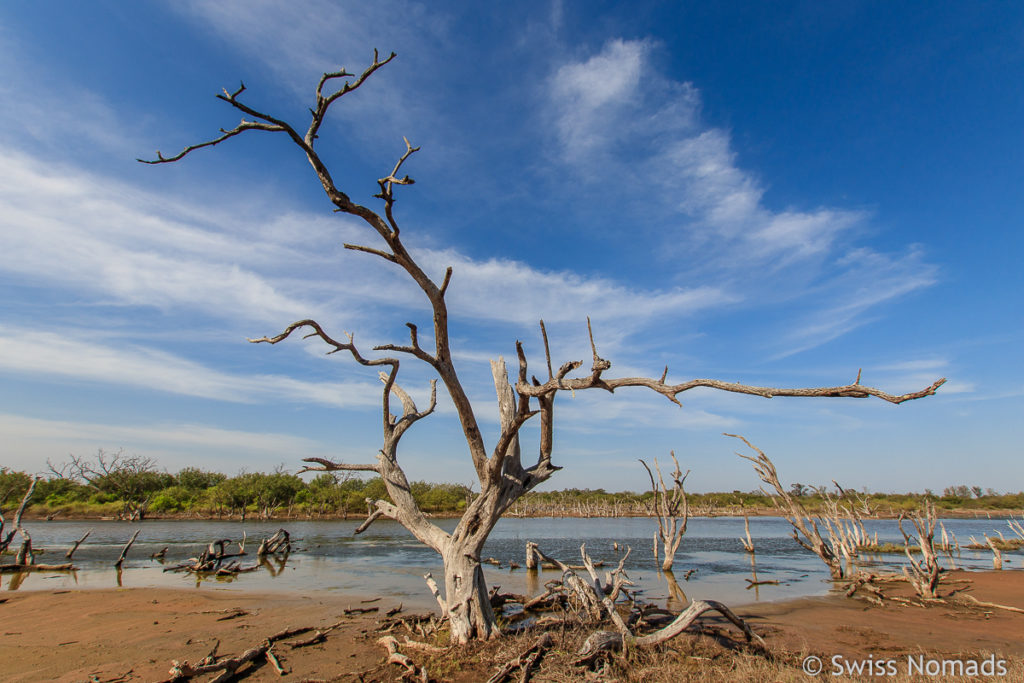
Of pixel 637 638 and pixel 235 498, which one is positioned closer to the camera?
pixel 637 638

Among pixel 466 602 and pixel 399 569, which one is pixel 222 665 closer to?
pixel 466 602

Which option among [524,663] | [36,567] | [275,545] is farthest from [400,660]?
[275,545]

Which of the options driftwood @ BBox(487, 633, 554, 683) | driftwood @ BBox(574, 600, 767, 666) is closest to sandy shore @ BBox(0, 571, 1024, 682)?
driftwood @ BBox(487, 633, 554, 683)

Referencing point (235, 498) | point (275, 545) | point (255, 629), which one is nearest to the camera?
point (255, 629)

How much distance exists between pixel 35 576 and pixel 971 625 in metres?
29.4

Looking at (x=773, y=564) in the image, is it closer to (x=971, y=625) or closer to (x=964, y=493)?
(x=971, y=625)

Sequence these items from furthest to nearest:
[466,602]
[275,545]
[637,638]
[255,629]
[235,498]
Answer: [235,498]
[275,545]
[255,629]
[466,602]
[637,638]

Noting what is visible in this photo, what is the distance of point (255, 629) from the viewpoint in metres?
10.0

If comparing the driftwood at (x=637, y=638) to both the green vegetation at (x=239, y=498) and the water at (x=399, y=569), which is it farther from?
the green vegetation at (x=239, y=498)

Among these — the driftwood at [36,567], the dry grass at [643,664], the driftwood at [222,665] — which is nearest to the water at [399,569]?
the driftwood at [36,567]

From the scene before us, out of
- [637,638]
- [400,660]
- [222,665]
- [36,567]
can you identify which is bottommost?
[36,567]

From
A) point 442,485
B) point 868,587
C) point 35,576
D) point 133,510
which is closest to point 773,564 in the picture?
point 868,587

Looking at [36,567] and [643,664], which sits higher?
[643,664]

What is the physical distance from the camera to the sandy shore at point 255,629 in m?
7.66
